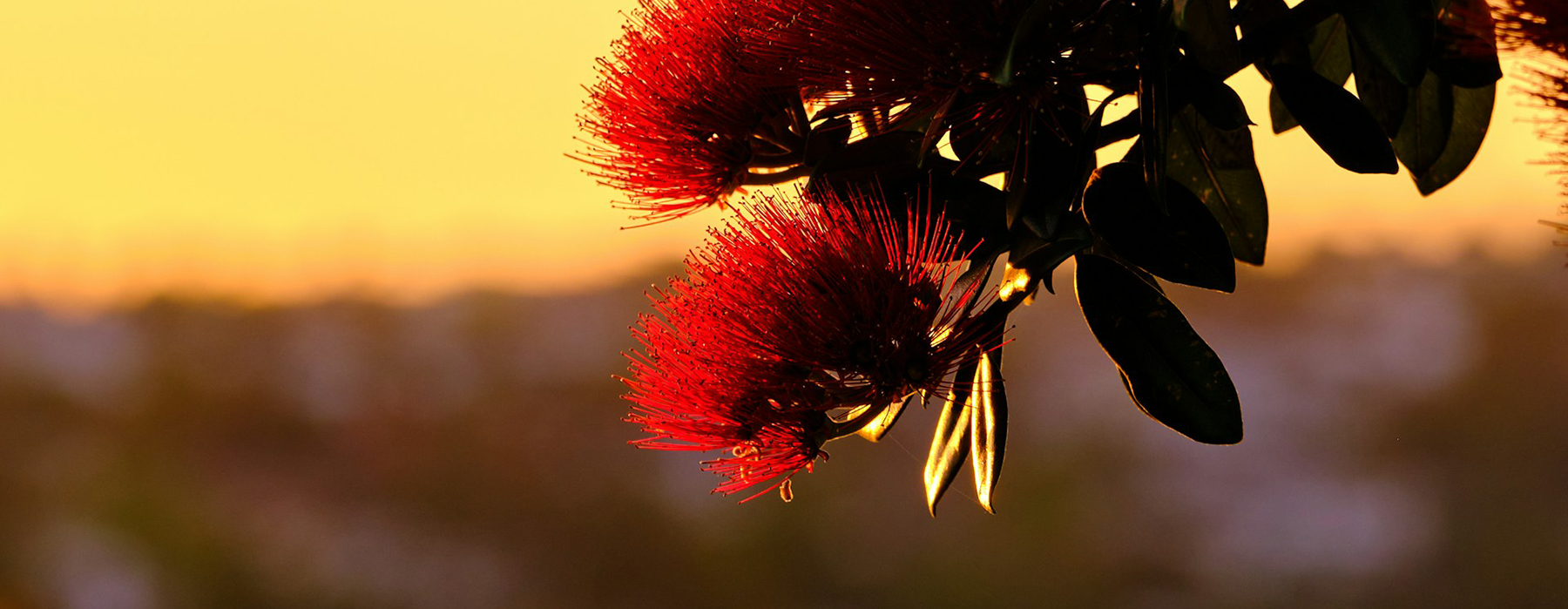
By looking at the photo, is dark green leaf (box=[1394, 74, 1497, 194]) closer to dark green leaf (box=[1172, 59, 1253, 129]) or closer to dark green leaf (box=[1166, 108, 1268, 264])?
dark green leaf (box=[1166, 108, 1268, 264])

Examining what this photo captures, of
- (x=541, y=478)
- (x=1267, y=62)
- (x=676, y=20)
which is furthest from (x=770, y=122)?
(x=541, y=478)

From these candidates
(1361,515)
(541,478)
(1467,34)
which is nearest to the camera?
(1467,34)

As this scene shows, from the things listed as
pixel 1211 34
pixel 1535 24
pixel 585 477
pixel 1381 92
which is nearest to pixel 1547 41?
pixel 1535 24

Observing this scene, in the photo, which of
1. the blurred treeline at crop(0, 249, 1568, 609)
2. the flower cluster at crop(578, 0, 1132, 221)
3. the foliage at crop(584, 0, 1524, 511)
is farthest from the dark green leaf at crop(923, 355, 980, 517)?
the blurred treeline at crop(0, 249, 1568, 609)

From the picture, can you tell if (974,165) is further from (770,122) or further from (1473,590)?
(1473,590)

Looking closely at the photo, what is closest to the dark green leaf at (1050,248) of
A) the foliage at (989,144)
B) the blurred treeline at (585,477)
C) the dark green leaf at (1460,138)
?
the foliage at (989,144)

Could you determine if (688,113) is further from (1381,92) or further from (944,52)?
(1381,92)
